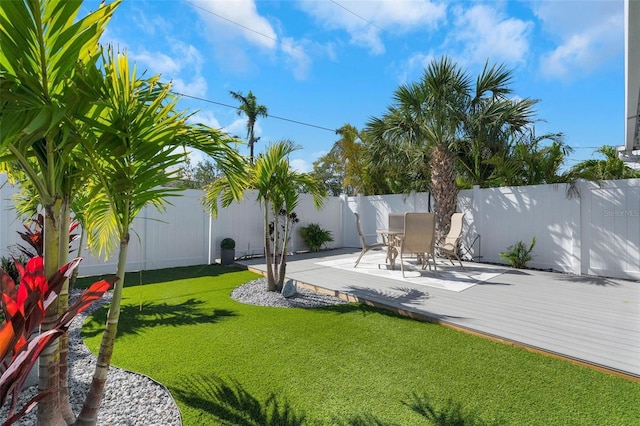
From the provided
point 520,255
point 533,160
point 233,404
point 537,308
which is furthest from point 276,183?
point 533,160

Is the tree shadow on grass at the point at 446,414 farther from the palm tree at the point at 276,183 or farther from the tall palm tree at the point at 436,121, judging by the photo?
the tall palm tree at the point at 436,121

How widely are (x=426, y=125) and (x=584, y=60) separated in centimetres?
378

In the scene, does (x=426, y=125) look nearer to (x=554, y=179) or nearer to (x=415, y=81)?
(x=415, y=81)

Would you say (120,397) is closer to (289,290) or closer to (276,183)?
(289,290)

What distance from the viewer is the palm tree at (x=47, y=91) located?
3.72ft

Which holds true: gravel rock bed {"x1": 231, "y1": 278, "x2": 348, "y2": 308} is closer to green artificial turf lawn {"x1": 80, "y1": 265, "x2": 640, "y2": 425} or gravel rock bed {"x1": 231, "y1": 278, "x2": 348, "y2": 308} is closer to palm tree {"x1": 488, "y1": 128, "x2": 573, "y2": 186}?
green artificial turf lawn {"x1": 80, "y1": 265, "x2": 640, "y2": 425}

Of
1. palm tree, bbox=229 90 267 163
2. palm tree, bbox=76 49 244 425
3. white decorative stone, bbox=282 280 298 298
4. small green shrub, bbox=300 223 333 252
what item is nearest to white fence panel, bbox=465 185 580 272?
small green shrub, bbox=300 223 333 252

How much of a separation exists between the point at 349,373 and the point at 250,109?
2226cm

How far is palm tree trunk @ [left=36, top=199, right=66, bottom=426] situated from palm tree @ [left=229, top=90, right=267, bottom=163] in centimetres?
2158

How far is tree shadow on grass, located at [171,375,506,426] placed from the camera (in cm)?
209

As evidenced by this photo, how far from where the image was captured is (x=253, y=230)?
33.6 feet

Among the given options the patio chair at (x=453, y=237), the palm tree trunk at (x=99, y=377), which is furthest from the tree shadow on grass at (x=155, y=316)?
the patio chair at (x=453, y=237)

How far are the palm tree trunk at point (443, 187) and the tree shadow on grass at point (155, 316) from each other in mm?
6408

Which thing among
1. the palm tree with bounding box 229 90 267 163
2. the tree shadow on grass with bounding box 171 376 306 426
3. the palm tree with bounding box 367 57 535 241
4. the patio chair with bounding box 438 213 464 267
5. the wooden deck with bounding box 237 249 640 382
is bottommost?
the tree shadow on grass with bounding box 171 376 306 426
